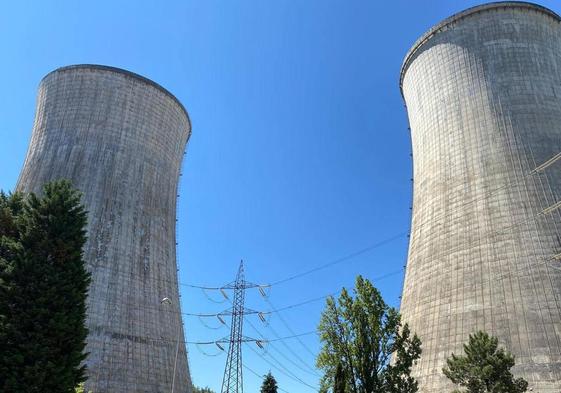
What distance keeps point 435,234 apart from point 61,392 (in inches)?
500

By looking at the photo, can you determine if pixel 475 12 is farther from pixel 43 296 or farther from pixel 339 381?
pixel 43 296

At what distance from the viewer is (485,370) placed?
11.5 m

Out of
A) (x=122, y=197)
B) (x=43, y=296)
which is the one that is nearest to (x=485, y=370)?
(x=43, y=296)

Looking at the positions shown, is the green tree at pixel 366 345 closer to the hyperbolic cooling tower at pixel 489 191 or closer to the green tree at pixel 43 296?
the hyperbolic cooling tower at pixel 489 191

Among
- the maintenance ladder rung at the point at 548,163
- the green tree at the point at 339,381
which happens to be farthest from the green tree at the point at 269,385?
the maintenance ladder rung at the point at 548,163

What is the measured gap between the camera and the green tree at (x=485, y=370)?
37.7 ft

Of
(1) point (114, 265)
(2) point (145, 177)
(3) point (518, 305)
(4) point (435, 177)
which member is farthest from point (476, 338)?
(2) point (145, 177)

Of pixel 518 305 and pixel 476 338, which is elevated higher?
pixel 518 305

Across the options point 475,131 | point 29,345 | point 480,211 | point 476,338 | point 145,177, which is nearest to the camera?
point 29,345

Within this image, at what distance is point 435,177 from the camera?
18.5m

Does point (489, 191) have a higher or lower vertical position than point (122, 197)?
lower

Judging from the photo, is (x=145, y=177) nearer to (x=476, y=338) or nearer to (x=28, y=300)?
(x=28, y=300)

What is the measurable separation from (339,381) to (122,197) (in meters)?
11.6

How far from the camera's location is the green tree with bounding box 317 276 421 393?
45.1ft
